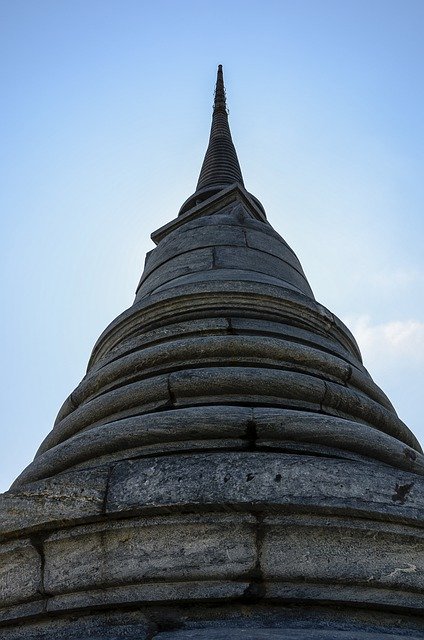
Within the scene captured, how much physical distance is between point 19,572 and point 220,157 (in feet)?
40.1

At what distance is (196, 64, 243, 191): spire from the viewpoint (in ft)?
41.3

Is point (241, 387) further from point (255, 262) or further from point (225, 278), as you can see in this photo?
point (255, 262)

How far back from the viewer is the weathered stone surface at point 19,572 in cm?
258

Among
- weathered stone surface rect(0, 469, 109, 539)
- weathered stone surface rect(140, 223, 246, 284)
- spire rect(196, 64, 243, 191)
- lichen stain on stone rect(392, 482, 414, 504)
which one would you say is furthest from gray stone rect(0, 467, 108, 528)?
spire rect(196, 64, 243, 191)

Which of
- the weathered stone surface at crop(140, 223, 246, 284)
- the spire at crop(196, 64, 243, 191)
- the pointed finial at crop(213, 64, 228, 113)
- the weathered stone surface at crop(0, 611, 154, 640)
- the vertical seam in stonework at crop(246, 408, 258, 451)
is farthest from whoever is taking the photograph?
the pointed finial at crop(213, 64, 228, 113)

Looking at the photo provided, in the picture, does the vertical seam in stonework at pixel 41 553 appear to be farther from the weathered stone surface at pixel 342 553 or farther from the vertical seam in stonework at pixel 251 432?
the vertical seam in stonework at pixel 251 432

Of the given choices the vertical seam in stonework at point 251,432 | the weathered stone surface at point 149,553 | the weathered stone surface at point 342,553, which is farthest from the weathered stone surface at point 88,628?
the vertical seam in stonework at point 251,432

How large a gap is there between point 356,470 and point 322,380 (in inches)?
45.8

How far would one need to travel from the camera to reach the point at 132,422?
3.31m

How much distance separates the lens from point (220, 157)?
14.0 metres

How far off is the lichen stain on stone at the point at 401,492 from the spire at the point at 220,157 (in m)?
9.80

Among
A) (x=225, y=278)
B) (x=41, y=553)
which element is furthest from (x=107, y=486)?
(x=225, y=278)

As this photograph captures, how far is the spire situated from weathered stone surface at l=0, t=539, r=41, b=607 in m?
9.95

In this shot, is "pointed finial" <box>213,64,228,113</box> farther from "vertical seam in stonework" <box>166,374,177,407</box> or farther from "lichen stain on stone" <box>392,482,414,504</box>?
"lichen stain on stone" <box>392,482,414,504</box>
